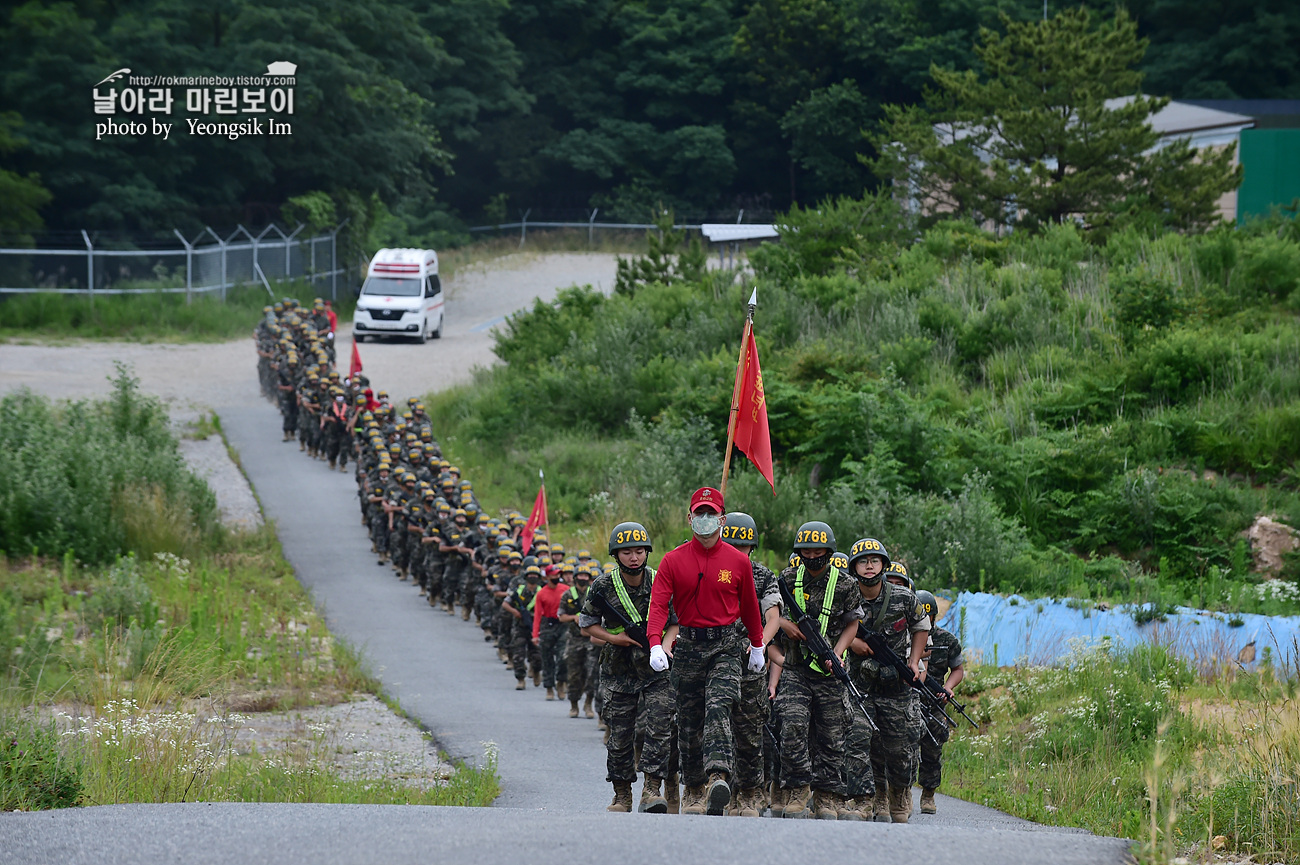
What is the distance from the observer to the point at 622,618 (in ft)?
30.6

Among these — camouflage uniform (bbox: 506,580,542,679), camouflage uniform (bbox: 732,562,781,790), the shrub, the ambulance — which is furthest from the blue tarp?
the ambulance

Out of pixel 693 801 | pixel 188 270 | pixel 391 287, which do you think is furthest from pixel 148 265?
pixel 693 801

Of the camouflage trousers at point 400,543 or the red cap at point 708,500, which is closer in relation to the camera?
the red cap at point 708,500

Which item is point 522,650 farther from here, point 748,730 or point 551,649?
point 748,730

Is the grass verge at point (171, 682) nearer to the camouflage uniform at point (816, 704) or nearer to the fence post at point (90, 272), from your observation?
the camouflage uniform at point (816, 704)

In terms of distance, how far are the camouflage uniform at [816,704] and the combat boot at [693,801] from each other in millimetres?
605

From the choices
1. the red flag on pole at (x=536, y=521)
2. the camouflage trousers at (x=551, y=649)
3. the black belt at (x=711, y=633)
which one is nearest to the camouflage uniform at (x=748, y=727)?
the black belt at (x=711, y=633)

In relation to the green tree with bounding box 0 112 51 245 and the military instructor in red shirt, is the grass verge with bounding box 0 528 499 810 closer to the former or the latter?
the military instructor in red shirt

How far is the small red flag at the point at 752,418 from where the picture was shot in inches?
471

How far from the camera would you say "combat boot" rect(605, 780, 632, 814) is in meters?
9.20

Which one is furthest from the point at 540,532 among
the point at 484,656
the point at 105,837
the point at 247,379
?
the point at 247,379

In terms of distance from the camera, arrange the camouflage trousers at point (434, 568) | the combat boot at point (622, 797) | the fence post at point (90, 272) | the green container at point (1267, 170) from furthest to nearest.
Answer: the fence post at point (90, 272), the green container at point (1267, 170), the camouflage trousers at point (434, 568), the combat boot at point (622, 797)

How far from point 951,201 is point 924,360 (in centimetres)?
1046

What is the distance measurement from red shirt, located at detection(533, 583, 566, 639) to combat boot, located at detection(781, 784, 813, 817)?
21.2ft
